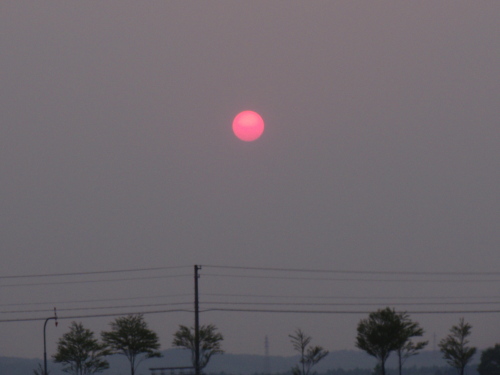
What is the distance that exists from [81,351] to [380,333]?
2642 cm

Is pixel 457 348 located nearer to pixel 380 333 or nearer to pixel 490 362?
pixel 380 333

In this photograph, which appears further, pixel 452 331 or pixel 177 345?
pixel 452 331

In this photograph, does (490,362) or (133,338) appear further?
(490,362)

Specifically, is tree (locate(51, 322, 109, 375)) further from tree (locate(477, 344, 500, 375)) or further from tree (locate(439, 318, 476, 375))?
tree (locate(477, 344, 500, 375))

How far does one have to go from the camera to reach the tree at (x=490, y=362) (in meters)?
122

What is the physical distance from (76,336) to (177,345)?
9.13 meters

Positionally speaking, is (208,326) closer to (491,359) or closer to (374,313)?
(374,313)

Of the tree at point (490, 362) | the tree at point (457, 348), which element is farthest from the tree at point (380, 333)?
the tree at point (490, 362)

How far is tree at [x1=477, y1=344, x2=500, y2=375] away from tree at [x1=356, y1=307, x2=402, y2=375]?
61669 mm

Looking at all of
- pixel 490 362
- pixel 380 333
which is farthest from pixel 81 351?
pixel 490 362

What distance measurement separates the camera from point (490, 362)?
12400 centimetres

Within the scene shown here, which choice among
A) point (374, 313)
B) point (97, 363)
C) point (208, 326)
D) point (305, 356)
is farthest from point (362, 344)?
point (97, 363)

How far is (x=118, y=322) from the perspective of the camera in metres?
67.7

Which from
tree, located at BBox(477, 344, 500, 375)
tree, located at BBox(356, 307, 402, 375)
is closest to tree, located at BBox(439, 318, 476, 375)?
tree, located at BBox(356, 307, 402, 375)
